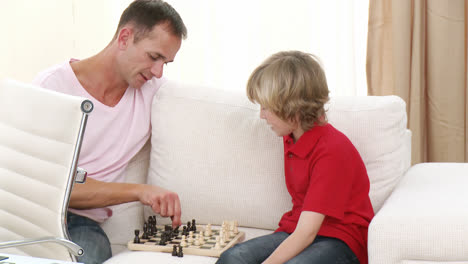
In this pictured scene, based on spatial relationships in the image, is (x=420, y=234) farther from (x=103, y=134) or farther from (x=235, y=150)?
(x=103, y=134)

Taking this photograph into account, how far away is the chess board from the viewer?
5.74 ft

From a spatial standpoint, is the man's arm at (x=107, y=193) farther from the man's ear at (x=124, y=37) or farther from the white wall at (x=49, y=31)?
the white wall at (x=49, y=31)

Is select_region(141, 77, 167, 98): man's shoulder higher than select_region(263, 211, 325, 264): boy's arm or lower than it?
higher

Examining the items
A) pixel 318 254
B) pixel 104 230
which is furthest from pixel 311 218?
pixel 104 230

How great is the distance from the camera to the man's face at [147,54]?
2.10 m

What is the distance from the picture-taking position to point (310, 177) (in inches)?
68.8

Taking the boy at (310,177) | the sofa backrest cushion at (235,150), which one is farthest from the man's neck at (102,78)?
the boy at (310,177)

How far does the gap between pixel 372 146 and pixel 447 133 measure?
1376mm

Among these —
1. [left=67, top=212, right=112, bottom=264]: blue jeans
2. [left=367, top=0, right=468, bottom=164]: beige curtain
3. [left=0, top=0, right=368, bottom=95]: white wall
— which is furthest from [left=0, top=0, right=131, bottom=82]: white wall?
[left=367, top=0, right=468, bottom=164]: beige curtain

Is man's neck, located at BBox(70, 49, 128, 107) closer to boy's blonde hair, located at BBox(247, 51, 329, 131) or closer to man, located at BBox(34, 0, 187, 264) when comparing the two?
man, located at BBox(34, 0, 187, 264)

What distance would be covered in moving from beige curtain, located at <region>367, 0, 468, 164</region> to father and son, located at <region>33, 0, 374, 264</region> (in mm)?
1461

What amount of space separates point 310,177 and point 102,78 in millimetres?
882

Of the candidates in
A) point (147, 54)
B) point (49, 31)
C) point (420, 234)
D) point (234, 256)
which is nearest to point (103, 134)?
point (147, 54)

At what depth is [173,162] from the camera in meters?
2.12
